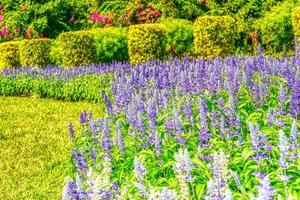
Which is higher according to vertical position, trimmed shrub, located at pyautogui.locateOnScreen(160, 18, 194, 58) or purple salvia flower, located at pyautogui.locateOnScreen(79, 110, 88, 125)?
purple salvia flower, located at pyautogui.locateOnScreen(79, 110, 88, 125)

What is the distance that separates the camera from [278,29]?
1658 centimetres

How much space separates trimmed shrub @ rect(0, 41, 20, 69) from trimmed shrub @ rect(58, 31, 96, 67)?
3.42 meters

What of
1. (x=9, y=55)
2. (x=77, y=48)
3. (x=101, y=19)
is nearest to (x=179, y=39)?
(x=77, y=48)

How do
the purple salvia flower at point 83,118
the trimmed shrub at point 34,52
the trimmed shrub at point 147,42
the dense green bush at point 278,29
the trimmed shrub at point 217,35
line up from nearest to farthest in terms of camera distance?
the purple salvia flower at point 83,118
the trimmed shrub at point 217,35
the trimmed shrub at point 147,42
the dense green bush at point 278,29
the trimmed shrub at point 34,52

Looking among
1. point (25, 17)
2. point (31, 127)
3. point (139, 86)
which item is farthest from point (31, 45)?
point (139, 86)

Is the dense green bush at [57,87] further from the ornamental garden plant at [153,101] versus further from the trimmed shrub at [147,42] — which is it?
the trimmed shrub at [147,42]

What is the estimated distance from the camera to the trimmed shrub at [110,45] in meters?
17.9

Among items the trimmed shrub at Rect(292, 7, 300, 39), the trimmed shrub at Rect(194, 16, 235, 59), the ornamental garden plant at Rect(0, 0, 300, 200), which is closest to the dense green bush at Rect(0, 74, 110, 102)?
the ornamental garden plant at Rect(0, 0, 300, 200)

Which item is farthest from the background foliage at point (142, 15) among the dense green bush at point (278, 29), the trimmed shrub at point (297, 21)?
the trimmed shrub at point (297, 21)

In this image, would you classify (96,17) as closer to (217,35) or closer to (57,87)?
(217,35)

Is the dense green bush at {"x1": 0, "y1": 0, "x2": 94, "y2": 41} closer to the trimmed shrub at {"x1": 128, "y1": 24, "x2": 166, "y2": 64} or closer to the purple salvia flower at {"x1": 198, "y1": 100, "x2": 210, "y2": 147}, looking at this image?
the trimmed shrub at {"x1": 128, "y1": 24, "x2": 166, "y2": 64}

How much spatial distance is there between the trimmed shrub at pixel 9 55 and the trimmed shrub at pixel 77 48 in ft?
11.2

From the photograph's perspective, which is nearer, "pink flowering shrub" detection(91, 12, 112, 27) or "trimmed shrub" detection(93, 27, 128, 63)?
"trimmed shrub" detection(93, 27, 128, 63)

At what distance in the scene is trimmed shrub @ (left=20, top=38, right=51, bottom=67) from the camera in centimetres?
1811
